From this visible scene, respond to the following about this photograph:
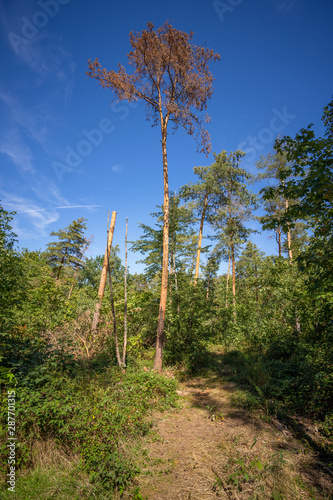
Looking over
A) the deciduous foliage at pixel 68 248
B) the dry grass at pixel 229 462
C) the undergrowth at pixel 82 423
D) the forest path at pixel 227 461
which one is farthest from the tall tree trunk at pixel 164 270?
the deciduous foliage at pixel 68 248

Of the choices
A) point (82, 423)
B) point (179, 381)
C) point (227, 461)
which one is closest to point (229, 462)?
point (227, 461)

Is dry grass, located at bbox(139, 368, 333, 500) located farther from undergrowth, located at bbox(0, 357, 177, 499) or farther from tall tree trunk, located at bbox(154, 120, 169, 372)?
tall tree trunk, located at bbox(154, 120, 169, 372)

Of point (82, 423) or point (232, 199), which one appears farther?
point (232, 199)

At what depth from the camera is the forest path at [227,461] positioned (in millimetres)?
2875

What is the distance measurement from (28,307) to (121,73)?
11.6m

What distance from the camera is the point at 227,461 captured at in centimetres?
344

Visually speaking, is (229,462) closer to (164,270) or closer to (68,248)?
(164,270)

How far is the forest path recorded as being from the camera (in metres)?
2.88

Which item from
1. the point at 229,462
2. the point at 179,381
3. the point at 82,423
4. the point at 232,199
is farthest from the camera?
the point at 232,199

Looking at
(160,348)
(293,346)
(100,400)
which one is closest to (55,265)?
(160,348)

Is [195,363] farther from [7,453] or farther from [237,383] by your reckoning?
[7,453]

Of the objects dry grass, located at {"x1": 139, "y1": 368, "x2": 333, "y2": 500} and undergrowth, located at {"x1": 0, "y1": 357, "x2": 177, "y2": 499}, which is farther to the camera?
undergrowth, located at {"x1": 0, "y1": 357, "x2": 177, "y2": 499}

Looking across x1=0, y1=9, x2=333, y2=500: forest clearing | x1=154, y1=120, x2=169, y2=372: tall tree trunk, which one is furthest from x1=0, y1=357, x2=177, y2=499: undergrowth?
x1=154, y1=120, x2=169, y2=372: tall tree trunk

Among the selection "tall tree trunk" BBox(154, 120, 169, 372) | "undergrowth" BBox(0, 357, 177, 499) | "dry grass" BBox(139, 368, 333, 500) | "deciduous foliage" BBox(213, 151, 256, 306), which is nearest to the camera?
"dry grass" BBox(139, 368, 333, 500)
